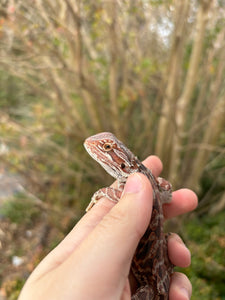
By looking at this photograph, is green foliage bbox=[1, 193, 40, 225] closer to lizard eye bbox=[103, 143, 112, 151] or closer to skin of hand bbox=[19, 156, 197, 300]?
lizard eye bbox=[103, 143, 112, 151]

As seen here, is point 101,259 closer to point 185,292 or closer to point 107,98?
point 185,292

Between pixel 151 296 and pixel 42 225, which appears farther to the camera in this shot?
pixel 42 225

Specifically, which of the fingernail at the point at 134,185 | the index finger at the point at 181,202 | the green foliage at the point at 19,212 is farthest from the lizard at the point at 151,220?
the green foliage at the point at 19,212

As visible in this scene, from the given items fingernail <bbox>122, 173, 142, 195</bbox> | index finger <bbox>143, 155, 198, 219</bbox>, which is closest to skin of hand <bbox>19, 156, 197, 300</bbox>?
fingernail <bbox>122, 173, 142, 195</bbox>

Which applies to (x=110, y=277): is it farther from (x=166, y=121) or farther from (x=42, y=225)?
(x=42, y=225)

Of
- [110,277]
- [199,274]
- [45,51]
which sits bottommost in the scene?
[199,274]

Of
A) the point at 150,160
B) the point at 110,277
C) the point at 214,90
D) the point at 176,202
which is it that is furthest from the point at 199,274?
the point at 110,277
